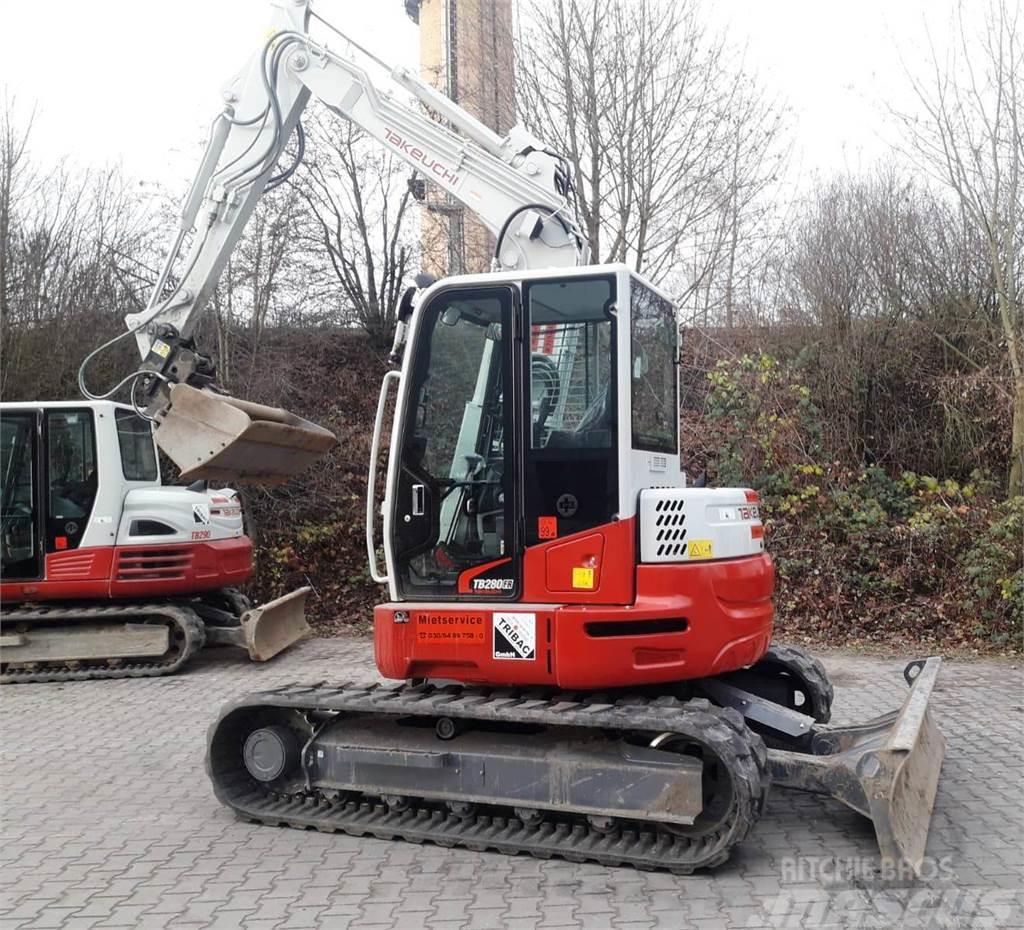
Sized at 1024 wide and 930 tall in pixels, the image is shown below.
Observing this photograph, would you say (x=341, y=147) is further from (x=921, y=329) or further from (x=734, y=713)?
(x=734, y=713)

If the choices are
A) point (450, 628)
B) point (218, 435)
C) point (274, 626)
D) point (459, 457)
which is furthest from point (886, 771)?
point (274, 626)

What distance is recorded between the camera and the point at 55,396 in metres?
12.8

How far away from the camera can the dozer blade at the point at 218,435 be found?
5.78m

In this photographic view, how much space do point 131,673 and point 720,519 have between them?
Result: 5983 millimetres

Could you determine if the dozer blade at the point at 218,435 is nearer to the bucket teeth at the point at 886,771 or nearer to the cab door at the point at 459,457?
the cab door at the point at 459,457

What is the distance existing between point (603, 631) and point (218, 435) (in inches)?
107

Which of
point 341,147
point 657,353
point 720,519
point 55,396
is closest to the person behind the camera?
point 720,519

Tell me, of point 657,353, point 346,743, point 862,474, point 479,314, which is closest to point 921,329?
point 862,474

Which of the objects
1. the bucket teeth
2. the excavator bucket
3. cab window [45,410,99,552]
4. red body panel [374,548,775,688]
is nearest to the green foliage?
the bucket teeth

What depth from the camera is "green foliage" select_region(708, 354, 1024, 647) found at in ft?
30.8

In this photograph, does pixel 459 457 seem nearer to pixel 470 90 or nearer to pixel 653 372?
pixel 653 372

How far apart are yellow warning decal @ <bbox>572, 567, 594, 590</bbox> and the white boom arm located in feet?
6.29

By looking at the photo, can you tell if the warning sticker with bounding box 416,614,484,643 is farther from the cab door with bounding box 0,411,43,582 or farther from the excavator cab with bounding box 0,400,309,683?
the cab door with bounding box 0,411,43,582

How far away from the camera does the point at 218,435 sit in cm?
578
